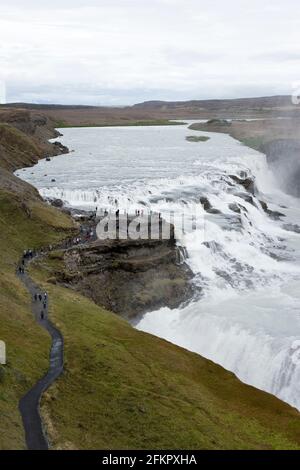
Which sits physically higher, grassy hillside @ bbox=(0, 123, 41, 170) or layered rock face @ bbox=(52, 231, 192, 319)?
grassy hillside @ bbox=(0, 123, 41, 170)

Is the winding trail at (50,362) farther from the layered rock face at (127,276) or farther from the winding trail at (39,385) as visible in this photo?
the layered rock face at (127,276)

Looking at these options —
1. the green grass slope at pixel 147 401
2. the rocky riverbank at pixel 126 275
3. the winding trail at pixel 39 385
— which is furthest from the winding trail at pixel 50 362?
the rocky riverbank at pixel 126 275

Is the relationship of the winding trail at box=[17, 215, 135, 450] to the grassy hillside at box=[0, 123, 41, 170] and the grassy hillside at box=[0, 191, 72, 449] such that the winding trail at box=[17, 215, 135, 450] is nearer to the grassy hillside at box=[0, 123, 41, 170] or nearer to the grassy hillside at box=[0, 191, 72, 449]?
the grassy hillside at box=[0, 191, 72, 449]

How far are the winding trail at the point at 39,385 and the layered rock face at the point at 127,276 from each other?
7.25 metres

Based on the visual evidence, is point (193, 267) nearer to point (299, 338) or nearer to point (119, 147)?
point (299, 338)

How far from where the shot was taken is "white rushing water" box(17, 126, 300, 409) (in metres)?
45.5

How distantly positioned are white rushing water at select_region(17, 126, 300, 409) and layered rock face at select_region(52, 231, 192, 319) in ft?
5.50

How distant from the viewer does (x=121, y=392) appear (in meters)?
33.7

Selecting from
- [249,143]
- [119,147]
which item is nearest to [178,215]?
[119,147]

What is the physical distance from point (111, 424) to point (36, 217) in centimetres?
3978

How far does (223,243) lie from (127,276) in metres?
15.7

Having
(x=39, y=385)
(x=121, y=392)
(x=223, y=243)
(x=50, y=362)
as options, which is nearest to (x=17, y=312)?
(x=50, y=362)

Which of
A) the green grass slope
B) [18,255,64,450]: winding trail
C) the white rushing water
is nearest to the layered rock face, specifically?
A: the white rushing water

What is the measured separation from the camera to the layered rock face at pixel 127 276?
2208 inches
